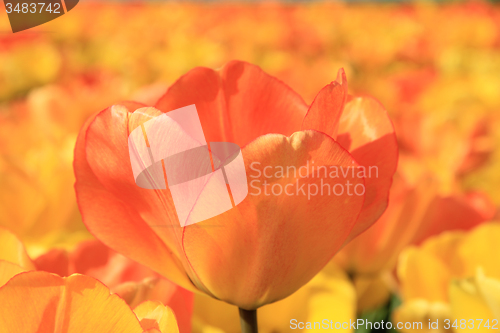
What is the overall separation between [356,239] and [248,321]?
0.55ft

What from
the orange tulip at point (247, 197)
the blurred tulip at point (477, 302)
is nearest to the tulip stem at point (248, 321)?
the orange tulip at point (247, 197)

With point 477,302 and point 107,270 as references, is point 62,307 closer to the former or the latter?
point 107,270

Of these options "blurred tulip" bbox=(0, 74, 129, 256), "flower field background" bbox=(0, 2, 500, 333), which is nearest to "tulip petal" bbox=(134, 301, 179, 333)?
"flower field background" bbox=(0, 2, 500, 333)

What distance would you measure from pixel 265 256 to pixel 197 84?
0.27ft

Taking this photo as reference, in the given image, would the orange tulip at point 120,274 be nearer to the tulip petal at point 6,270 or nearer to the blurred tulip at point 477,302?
the tulip petal at point 6,270

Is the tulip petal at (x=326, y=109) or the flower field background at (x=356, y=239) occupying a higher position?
the tulip petal at (x=326, y=109)

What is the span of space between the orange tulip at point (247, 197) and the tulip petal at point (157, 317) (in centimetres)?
2

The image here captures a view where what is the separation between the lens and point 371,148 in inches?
8.5

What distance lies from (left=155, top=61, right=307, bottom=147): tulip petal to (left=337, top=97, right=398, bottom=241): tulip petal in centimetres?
2

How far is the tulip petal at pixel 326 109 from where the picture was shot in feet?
0.61

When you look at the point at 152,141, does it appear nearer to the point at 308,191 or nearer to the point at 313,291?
the point at 308,191

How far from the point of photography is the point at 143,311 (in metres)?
0.21

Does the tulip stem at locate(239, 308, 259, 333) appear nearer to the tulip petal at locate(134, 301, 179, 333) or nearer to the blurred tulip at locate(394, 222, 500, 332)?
the tulip petal at locate(134, 301, 179, 333)

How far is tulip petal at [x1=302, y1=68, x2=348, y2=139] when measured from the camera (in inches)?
7.3
